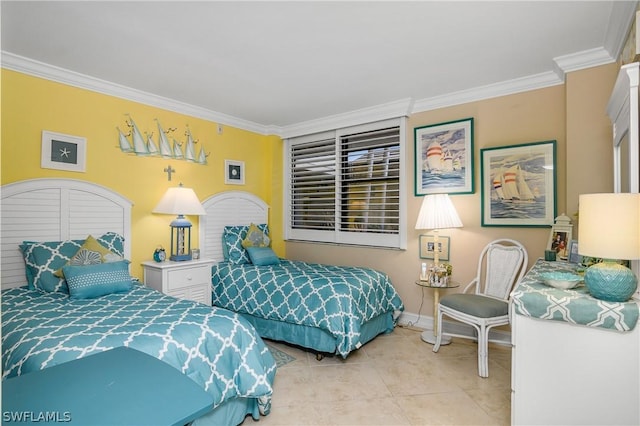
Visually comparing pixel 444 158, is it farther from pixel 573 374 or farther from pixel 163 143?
pixel 163 143

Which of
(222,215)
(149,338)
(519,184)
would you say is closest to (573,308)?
(519,184)

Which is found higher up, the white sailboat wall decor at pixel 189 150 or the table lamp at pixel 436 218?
the white sailboat wall decor at pixel 189 150


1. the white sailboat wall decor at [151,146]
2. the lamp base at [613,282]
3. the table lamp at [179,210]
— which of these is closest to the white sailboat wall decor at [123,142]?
the white sailboat wall decor at [151,146]

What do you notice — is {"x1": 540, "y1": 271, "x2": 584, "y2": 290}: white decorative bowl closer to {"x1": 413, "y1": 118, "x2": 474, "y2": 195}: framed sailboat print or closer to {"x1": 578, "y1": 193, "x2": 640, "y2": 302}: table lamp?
{"x1": 578, "y1": 193, "x2": 640, "y2": 302}: table lamp

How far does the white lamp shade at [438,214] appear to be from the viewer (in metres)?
3.58

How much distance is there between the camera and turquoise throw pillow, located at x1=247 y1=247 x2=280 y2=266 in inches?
165

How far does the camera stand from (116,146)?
3631 millimetres

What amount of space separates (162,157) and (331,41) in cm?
228

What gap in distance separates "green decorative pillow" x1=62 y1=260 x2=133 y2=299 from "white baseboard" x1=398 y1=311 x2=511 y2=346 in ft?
9.24

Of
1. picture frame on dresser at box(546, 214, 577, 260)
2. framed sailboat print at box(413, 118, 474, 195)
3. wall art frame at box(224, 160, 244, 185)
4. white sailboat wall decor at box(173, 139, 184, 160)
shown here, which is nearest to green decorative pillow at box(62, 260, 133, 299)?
white sailboat wall decor at box(173, 139, 184, 160)

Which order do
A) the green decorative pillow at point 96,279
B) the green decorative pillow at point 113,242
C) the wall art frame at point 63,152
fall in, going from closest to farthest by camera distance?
the green decorative pillow at point 96,279 → the wall art frame at point 63,152 → the green decorative pillow at point 113,242

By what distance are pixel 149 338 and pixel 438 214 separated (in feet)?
8.82

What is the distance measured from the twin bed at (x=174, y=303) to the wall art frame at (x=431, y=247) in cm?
52

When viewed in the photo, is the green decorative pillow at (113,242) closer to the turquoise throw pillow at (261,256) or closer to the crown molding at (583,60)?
the turquoise throw pillow at (261,256)
